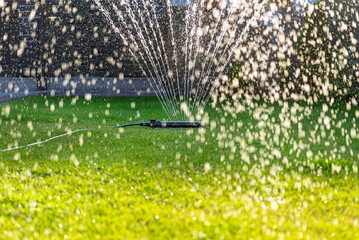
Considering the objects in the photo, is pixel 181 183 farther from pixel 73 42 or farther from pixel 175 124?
pixel 73 42

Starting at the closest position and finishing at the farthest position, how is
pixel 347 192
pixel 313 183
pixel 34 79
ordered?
pixel 347 192, pixel 313 183, pixel 34 79

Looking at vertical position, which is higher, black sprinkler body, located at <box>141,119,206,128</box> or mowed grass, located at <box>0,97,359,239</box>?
black sprinkler body, located at <box>141,119,206,128</box>

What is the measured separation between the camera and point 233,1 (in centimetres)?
769

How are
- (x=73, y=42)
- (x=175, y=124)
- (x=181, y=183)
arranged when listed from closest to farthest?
1. (x=181, y=183)
2. (x=175, y=124)
3. (x=73, y=42)

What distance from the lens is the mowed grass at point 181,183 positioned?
149 cm

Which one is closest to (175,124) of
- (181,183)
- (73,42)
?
(181,183)

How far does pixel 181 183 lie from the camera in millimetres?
2045

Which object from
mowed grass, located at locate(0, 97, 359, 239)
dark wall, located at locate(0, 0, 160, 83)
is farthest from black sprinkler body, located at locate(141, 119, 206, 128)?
dark wall, located at locate(0, 0, 160, 83)

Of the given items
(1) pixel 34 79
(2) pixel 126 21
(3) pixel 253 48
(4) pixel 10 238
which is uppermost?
(2) pixel 126 21

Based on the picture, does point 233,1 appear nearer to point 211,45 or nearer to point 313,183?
point 211,45

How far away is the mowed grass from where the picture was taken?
4.89ft

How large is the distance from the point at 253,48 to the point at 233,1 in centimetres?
108

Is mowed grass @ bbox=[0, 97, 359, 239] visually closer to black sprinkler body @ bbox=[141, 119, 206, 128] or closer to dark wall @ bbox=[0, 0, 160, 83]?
black sprinkler body @ bbox=[141, 119, 206, 128]

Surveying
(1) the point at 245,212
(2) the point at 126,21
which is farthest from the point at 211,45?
(1) the point at 245,212
